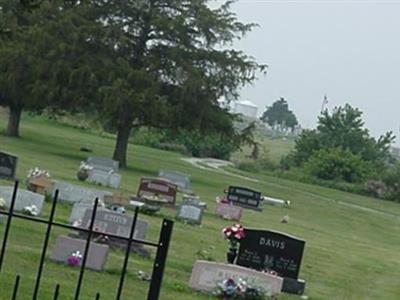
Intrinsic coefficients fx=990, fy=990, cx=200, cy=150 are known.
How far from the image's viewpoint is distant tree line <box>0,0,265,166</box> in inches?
1860

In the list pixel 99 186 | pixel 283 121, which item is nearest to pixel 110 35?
pixel 99 186

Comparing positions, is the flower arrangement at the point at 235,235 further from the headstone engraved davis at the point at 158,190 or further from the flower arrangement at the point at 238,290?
the headstone engraved davis at the point at 158,190

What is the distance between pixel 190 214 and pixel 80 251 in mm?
10806

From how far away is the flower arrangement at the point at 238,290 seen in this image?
1404cm

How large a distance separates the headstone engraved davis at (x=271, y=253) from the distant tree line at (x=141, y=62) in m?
30.7

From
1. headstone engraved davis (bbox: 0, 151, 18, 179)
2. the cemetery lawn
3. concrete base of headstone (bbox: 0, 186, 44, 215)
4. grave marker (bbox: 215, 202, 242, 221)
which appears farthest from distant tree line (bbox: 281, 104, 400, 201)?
concrete base of headstone (bbox: 0, 186, 44, 215)

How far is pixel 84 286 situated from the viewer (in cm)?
1298

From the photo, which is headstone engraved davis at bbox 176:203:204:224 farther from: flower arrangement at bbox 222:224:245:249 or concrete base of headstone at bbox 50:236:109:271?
concrete base of headstone at bbox 50:236:109:271

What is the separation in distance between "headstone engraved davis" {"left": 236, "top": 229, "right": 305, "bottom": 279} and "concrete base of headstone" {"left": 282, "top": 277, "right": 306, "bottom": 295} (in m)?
0.10

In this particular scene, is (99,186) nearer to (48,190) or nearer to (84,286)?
(48,190)

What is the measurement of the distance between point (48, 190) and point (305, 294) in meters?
9.79

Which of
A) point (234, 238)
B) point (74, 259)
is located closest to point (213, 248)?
point (234, 238)

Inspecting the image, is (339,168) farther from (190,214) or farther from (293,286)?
(293,286)

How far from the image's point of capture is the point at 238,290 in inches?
552
